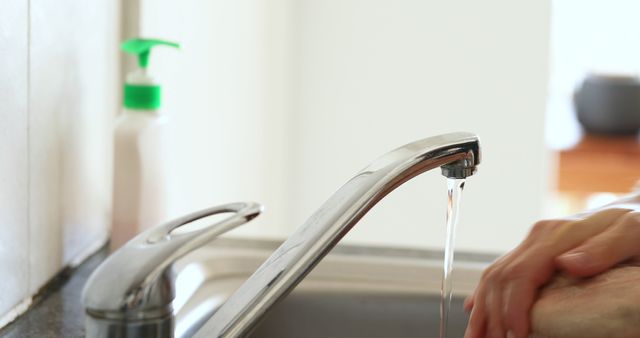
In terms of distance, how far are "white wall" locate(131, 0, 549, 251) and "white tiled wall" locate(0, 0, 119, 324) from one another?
2.67 ft

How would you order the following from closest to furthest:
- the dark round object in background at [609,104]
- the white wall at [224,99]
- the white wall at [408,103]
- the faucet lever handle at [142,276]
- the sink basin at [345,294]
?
the faucet lever handle at [142,276]
the sink basin at [345,294]
the white wall at [224,99]
the white wall at [408,103]
the dark round object in background at [609,104]

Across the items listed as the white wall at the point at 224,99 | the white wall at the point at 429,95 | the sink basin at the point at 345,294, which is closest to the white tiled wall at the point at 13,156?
the sink basin at the point at 345,294

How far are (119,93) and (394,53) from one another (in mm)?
945

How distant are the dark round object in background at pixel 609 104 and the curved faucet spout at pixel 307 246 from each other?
6.58 ft

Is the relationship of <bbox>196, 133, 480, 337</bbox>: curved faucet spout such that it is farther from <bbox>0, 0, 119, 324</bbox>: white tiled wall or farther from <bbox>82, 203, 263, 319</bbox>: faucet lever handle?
<bbox>0, 0, 119, 324</bbox>: white tiled wall

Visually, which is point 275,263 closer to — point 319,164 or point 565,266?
point 565,266

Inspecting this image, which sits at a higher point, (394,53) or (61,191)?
(394,53)

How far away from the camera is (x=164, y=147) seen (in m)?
0.81

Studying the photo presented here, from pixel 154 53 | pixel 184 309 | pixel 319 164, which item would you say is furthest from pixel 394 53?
pixel 184 309

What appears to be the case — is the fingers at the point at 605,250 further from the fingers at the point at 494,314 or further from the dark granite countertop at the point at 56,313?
the dark granite countertop at the point at 56,313

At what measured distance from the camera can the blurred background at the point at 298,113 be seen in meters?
0.68

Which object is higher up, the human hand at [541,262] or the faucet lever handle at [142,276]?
the faucet lever handle at [142,276]

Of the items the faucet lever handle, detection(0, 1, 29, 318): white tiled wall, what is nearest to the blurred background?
detection(0, 1, 29, 318): white tiled wall

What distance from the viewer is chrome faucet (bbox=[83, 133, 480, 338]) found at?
1.38ft
